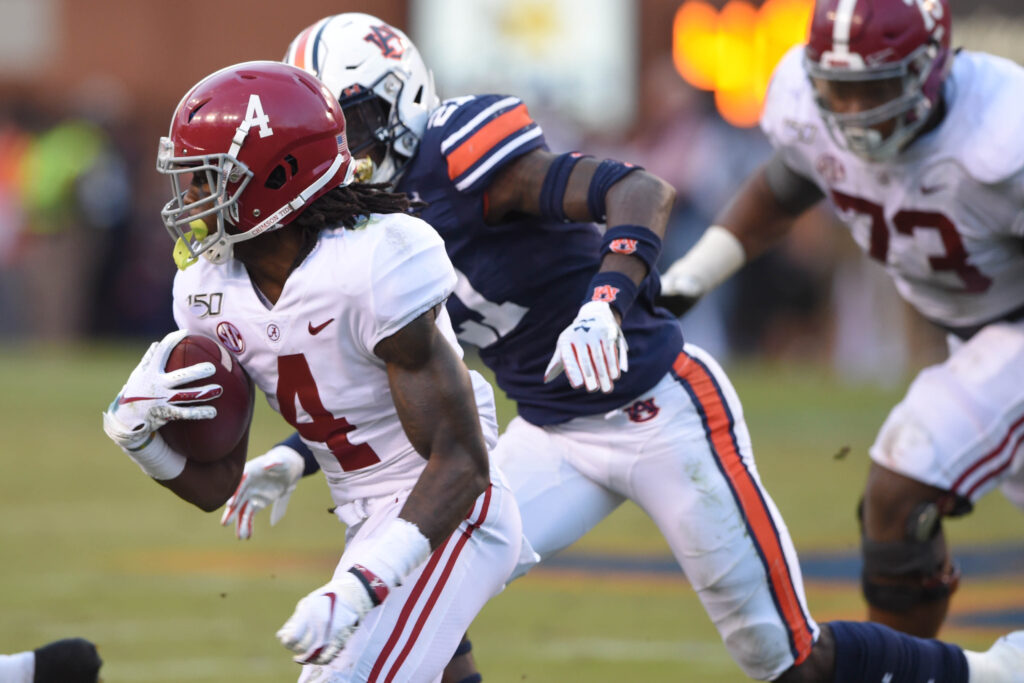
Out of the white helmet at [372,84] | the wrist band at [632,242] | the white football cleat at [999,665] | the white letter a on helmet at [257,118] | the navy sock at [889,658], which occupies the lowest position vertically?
the white football cleat at [999,665]

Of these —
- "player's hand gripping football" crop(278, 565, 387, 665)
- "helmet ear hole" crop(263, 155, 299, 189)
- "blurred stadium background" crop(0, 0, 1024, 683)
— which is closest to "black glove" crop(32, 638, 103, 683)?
"blurred stadium background" crop(0, 0, 1024, 683)

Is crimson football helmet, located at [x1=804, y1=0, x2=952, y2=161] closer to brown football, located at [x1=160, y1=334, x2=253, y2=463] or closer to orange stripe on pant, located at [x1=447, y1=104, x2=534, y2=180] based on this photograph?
orange stripe on pant, located at [x1=447, y1=104, x2=534, y2=180]

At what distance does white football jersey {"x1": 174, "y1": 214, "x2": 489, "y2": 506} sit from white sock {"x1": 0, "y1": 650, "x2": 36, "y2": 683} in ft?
3.13

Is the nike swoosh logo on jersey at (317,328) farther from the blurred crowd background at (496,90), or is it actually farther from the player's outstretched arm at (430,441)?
the blurred crowd background at (496,90)

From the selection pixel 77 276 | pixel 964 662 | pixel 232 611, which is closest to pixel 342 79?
pixel 964 662

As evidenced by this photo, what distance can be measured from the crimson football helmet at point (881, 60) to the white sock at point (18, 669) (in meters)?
2.62

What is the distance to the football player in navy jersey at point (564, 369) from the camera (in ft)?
12.4

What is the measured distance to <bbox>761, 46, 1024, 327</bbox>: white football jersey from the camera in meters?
4.38

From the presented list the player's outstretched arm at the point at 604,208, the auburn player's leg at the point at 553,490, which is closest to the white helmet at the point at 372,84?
the player's outstretched arm at the point at 604,208

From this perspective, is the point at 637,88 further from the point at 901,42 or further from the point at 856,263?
the point at 901,42

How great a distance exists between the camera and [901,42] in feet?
14.2

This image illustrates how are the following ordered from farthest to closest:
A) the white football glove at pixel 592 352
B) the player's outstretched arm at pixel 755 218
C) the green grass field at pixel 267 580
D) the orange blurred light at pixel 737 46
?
1. the orange blurred light at pixel 737 46
2. the green grass field at pixel 267 580
3. the player's outstretched arm at pixel 755 218
4. the white football glove at pixel 592 352

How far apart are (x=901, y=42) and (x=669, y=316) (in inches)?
40.7

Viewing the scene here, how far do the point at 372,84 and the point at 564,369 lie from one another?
875 millimetres
